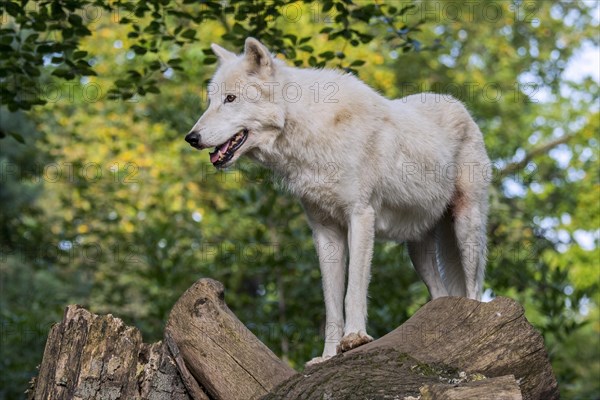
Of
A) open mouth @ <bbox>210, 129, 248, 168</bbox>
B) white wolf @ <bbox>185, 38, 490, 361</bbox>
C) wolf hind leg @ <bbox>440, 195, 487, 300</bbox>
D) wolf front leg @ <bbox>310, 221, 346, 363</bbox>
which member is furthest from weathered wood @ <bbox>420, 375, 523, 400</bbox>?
wolf hind leg @ <bbox>440, 195, 487, 300</bbox>

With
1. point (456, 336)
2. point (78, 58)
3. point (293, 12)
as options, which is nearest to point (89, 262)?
point (78, 58)

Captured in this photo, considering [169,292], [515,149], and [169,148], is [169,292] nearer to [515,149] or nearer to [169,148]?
[515,149]

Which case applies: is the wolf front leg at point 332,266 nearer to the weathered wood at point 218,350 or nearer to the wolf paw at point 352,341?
the wolf paw at point 352,341

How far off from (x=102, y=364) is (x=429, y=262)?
281 centimetres

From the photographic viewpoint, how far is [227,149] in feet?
18.0

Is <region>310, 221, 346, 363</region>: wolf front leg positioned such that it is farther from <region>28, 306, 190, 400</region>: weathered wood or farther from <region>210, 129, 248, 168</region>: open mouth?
<region>28, 306, 190, 400</region>: weathered wood

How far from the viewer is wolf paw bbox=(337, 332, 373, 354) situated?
5.02 metres

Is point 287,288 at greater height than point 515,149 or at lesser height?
lesser

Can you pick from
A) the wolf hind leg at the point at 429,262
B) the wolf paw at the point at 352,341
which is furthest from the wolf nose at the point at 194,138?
the wolf hind leg at the point at 429,262

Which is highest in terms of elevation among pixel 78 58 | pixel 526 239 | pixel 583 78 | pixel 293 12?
pixel 78 58

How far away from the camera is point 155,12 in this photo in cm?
763

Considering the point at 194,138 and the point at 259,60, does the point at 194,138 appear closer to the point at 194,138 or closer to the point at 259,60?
the point at 194,138

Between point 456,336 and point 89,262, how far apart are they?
877cm

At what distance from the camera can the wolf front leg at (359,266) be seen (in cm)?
539
